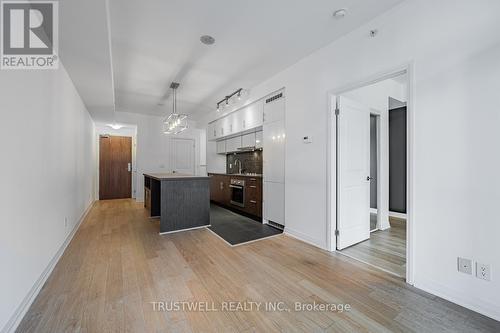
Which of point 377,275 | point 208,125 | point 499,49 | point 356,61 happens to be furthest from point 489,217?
point 208,125

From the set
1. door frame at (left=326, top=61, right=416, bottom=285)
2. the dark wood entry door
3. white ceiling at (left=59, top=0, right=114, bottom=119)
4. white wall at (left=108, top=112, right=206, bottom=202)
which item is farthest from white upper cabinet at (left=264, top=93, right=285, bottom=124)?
the dark wood entry door

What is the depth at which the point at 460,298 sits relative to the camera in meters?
1.70

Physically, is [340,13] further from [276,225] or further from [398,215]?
[398,215]

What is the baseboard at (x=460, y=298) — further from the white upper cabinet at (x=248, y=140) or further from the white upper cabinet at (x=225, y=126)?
the white upper cabinet at (x=225, y=126)

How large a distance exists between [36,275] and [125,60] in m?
2.90

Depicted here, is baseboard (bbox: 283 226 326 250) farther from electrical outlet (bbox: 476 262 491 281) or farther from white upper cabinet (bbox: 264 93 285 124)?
white upper cabinet (bbox: 264 93 285 124)

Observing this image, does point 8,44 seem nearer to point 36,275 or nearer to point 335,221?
point 36,275

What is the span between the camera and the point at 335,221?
2.80 meters

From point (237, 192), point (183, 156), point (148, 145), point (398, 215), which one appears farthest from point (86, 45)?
point (398, 215)

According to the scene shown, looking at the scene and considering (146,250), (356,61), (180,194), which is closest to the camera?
(356,61)

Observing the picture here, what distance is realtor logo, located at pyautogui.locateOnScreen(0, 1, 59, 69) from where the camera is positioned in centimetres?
150

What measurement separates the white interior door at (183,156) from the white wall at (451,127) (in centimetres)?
612

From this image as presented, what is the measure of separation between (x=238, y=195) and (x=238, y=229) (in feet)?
4.49

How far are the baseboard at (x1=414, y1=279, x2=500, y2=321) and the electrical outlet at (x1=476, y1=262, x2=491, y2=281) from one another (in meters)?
0.18
